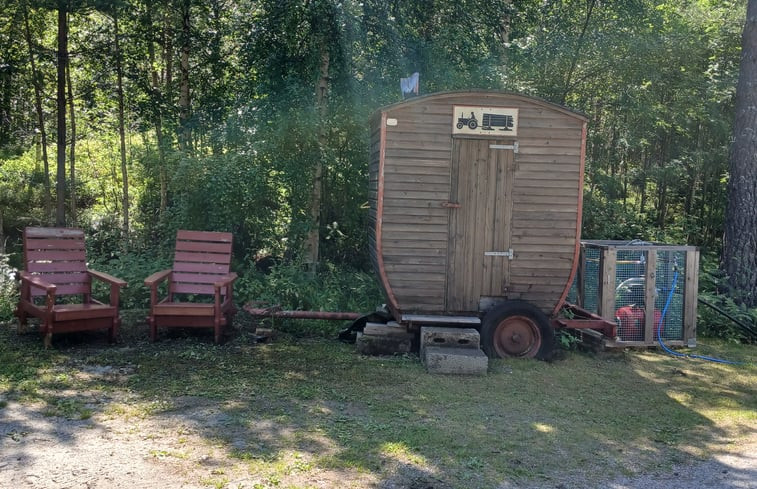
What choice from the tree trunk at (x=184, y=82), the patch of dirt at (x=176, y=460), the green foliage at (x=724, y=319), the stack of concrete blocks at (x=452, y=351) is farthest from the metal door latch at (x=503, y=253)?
the tree trunk at (x=184, y=82)

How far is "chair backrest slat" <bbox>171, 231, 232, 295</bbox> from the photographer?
7246 millimetres

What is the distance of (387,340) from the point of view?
636 centimetres

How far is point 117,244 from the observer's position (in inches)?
→ 410

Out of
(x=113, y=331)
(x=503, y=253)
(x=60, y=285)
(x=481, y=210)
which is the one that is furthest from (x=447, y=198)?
(x=60, y=285)

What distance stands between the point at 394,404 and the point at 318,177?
4730mm

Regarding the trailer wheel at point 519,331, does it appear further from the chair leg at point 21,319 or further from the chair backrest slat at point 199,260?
the chair leg at point 21,319

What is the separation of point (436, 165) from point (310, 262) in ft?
10.6

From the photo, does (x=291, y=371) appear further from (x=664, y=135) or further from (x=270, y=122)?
(x=664, y=135)

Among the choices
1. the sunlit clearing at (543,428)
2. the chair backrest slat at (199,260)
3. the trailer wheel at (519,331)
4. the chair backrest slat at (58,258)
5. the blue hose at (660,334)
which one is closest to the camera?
the sunlit clearing at (543,428)

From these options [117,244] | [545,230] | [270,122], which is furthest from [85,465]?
Answer: [117,244]

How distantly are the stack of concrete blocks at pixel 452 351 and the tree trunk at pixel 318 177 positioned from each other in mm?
3107

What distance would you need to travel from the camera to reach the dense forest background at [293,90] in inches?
338

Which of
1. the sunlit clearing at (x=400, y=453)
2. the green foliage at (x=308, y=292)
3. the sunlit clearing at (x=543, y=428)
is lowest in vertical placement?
the sunlit clearing at (x=543, y=428)

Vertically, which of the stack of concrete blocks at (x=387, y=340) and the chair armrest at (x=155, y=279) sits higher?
the chair armrest at (x=155, y=279)
